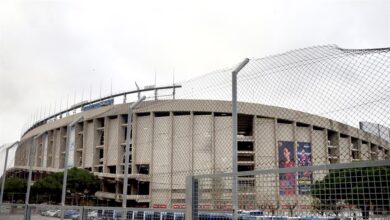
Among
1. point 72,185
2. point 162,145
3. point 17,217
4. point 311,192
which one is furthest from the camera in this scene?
point 72,185

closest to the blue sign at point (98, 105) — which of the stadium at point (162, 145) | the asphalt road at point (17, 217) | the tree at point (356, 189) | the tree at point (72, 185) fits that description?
the stadium at point (162, 145)

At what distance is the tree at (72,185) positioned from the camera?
45969 mm

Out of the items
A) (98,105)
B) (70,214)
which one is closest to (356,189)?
(70,214)

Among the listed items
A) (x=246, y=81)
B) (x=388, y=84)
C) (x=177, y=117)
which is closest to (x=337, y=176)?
(x=388, y=84)

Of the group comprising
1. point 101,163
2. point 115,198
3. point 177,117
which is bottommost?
point 115,198

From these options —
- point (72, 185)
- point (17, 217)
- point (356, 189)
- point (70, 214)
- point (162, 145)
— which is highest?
point (162, 145)

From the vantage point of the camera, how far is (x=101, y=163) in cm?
5988

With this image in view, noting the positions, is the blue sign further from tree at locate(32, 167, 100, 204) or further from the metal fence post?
the metal fence post

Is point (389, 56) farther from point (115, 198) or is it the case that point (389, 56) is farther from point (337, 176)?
point (115, 198)

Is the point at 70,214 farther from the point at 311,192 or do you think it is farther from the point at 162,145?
the point at 162,145

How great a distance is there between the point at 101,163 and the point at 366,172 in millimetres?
59026

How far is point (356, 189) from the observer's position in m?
3.02

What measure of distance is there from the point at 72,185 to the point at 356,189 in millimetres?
47351

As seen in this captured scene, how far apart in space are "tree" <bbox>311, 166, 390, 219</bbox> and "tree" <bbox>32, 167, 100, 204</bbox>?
1746 inches
